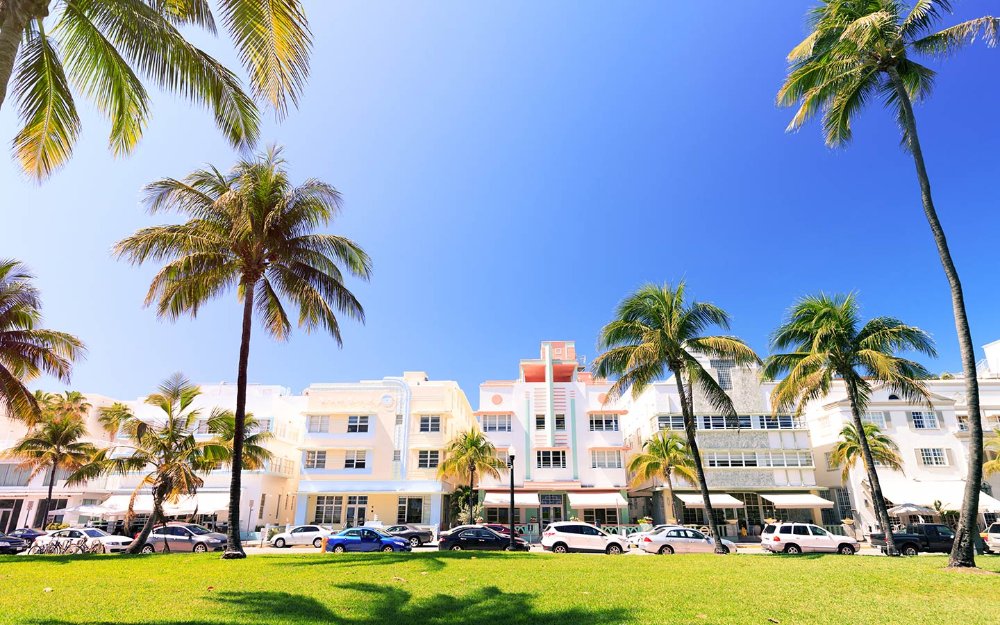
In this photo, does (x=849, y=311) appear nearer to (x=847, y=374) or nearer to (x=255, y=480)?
(x=847, y=374)

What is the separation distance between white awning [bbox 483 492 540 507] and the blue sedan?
1424cm

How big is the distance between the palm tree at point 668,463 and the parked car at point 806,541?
38.0 ft

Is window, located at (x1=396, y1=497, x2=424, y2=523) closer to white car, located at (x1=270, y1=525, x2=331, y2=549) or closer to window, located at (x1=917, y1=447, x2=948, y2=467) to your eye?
white car, located at (x1=270, y1=525, x2=331, y2=549)

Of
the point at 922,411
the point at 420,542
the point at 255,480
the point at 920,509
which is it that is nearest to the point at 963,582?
the point at 420,542

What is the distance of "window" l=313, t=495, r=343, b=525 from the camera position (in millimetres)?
40375

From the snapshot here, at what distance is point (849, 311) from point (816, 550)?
10.9 meters

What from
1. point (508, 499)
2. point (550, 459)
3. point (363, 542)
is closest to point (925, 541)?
point (550, 459)

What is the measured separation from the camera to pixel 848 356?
2444cm

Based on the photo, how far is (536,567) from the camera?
15.2m

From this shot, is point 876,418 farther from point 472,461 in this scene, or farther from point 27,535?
point 27,535

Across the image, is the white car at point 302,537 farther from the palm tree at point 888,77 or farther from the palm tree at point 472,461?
the palm tree at point 888,77

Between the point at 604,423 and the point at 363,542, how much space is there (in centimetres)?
2306

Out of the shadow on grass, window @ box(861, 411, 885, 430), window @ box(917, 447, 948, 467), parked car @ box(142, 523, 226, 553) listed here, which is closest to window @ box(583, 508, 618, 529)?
window @ box(861, 411, 885, 430)

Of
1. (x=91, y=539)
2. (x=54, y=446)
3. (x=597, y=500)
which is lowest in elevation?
(x=91, y=539)
